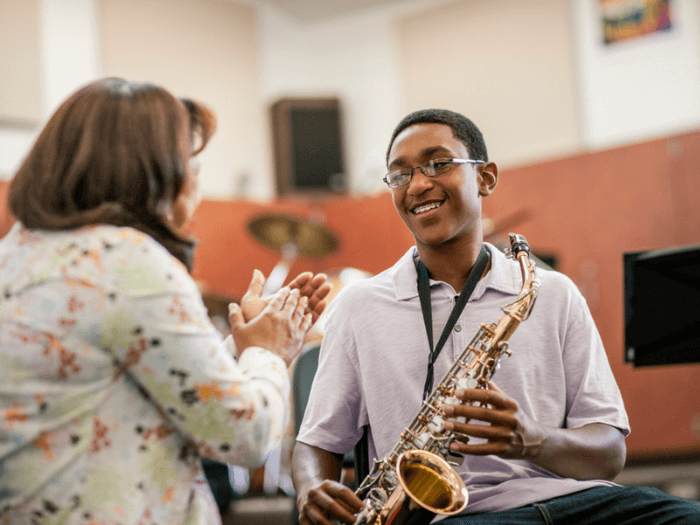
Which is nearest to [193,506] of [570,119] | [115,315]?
[115,315]

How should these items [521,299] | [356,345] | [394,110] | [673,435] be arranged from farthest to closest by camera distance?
[394,110], [673,435], [356,345], [521,299]

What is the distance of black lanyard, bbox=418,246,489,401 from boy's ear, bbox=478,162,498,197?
20cm

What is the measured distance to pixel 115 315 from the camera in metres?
1.13

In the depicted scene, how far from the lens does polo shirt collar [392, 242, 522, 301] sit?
1897 mm

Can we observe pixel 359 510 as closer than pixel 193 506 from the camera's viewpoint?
No

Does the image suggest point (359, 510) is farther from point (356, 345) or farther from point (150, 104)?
point (150, 104)

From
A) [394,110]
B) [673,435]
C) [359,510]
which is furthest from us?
[394,110]

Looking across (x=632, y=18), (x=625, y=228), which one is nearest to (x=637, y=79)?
(x=632, y=18)

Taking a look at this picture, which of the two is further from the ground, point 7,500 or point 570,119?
point 570,119

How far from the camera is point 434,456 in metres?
1.53

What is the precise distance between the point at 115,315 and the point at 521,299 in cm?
107

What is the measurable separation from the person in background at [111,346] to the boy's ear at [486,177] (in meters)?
1.08

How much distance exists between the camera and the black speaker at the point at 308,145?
7.43 metres

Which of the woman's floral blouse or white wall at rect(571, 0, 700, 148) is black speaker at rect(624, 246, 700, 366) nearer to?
the woman's floral blouse
